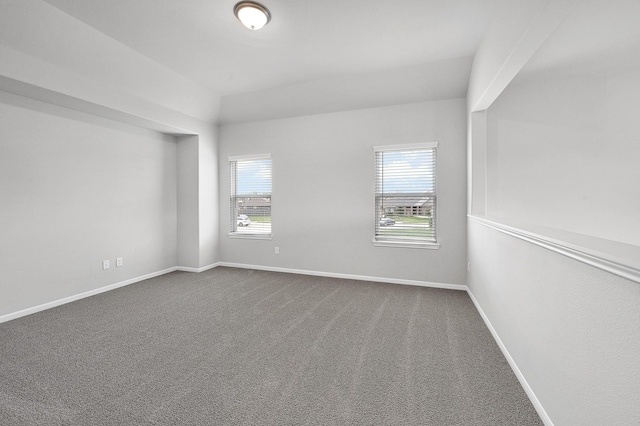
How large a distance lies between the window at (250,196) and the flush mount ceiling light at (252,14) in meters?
2.43

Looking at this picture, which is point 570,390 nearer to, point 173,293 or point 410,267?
point 410,267

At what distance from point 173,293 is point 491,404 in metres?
3.68

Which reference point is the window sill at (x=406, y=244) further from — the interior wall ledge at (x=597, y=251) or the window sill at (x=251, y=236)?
the interior wall ledge at (x=597, y=251)

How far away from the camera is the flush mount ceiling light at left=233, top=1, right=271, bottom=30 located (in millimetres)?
2328

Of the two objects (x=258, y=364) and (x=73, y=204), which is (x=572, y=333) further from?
(x=73, y=204)

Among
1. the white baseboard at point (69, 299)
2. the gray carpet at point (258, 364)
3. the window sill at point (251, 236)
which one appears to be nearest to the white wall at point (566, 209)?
the gray carpet at point (258, 364)

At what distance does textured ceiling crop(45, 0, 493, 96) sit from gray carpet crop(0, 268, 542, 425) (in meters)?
2.97

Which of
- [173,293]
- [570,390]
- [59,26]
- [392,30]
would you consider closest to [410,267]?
[570,390]

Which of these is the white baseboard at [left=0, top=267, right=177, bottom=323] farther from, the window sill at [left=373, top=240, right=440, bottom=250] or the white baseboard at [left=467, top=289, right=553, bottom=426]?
the white baseboard at [left=467, top=289, right=553, bottom=426]

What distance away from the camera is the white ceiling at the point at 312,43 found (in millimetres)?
2410

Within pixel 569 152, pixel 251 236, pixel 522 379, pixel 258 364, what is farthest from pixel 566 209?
pixel 251 236

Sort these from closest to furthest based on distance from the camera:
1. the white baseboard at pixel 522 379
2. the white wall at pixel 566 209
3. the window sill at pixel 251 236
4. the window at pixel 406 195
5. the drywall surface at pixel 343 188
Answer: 1. the white wall at pixel 566 209
2. the white baseboard at pixel 522 379
3. the drywall surface at pixel 343 188
4. the window at pixel 406 195
5. the window sill at pixel 251 236

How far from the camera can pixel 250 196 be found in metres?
5.03

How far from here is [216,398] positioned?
169cm
